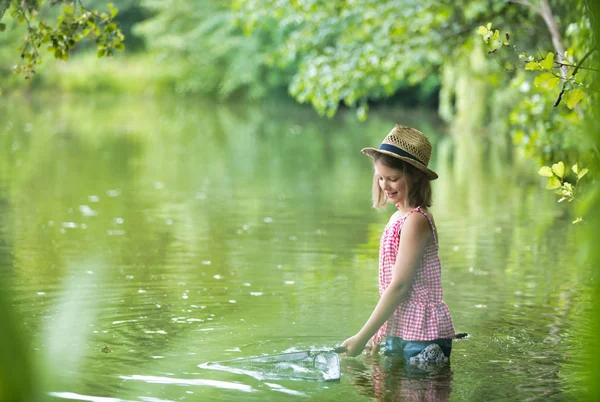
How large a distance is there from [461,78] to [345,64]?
16026 mm

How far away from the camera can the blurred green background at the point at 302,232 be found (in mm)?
4688

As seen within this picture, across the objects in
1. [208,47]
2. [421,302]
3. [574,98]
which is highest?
[208,47]

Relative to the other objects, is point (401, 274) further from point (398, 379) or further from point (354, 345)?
point (398, 379)

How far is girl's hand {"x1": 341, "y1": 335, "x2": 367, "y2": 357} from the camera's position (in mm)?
4607

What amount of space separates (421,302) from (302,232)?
5782mm

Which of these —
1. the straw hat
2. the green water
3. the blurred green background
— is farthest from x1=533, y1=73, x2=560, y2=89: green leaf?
the green water

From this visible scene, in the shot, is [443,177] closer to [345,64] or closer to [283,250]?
[345,64]

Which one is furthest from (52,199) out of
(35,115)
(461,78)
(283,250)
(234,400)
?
(35,115)

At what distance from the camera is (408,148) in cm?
469

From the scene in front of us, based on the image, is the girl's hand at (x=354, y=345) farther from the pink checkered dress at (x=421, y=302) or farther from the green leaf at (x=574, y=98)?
the green leaf at (x=574, y=98)

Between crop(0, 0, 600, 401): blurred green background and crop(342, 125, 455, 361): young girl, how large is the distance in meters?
0.21

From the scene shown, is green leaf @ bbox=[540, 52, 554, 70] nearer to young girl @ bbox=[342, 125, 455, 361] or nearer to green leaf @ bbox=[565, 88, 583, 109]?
green leaf @ bbox=[565, 88, 583, 109]

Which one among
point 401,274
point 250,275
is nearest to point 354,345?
point 401,274

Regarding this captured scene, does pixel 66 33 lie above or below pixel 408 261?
above
